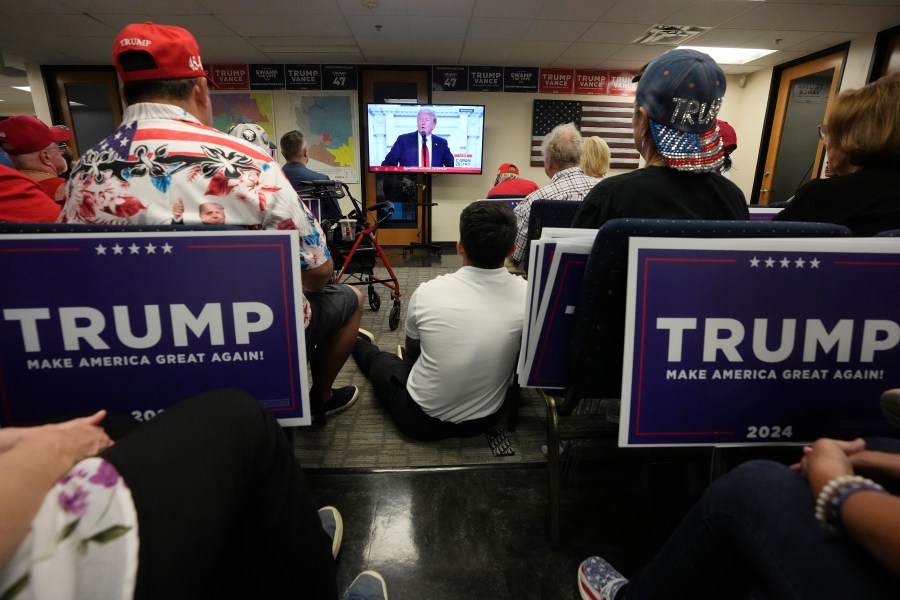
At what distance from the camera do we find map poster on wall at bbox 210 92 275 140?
5754mm

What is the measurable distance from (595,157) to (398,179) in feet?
12.3

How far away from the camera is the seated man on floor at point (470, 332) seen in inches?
55.6

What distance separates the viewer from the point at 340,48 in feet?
16.4

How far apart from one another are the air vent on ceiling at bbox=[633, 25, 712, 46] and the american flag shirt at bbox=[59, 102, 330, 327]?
473cm

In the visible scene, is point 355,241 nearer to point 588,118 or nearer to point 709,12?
point 709,12

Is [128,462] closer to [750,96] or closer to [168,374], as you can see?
[168,374]

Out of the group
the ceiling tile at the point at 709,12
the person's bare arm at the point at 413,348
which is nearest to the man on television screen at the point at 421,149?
the ceiling tile at the point at 709,12

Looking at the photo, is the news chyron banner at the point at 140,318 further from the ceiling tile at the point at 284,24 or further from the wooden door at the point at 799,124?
the wooden door at the point at 799,124

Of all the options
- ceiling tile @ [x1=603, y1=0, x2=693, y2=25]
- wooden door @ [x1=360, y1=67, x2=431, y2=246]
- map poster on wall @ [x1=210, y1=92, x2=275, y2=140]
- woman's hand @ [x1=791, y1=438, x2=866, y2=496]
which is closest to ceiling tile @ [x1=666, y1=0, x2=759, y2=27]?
ceiling tile @ [x1=603, y1=0, x2=693, y2=25]

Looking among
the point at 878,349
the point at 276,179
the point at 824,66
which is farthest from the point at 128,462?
the point at 824,66

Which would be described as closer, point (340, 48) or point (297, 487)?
point (297, 487)

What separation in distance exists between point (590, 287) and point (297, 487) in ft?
2.30

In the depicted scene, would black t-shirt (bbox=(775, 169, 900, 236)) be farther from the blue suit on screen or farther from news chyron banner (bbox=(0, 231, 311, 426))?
the blue suit on screen

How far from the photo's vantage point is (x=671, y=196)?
115 cm
